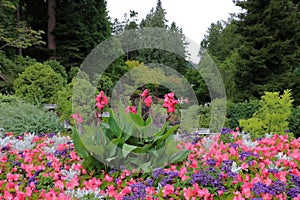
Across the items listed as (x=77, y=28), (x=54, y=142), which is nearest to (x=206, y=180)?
(x=54, y=142)

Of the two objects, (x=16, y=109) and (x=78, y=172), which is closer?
(x=78, y=172)

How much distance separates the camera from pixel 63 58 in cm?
1372

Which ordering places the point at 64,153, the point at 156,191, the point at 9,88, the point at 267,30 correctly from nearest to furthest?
1. the point at 156,191
2. the point at 64,153
3. the point at 267,30
4. the point at 9,88

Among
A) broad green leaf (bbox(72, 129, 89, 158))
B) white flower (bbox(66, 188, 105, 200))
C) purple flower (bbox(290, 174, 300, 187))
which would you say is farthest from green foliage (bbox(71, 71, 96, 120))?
purple flower (bbox(290, 174, 300, 187))

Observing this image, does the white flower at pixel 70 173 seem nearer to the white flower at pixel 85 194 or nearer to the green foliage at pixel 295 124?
the white flower at pixel 85 194

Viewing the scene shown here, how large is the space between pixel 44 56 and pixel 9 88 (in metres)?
3.65

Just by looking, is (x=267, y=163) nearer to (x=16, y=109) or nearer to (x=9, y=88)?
(x=16, y=109)

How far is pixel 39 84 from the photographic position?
315 inches

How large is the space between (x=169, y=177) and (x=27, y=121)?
11.7 ft

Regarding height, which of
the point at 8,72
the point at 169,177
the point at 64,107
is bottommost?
the point at 169,177

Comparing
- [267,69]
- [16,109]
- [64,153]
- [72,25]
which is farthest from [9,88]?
[64,153]

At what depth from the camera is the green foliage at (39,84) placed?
7928 mm

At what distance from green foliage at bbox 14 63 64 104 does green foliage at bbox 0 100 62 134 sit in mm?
2236

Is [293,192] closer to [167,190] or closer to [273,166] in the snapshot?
[273,166]
